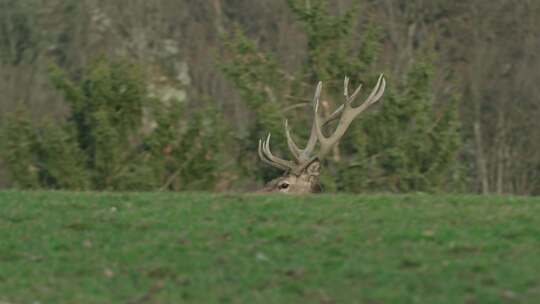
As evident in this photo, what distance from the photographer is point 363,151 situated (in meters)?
24.0

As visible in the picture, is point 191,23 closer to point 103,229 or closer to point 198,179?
point 198,179

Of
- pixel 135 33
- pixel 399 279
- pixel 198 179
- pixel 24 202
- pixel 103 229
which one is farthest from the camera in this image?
pixel 135 33

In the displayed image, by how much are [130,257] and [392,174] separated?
13111mm

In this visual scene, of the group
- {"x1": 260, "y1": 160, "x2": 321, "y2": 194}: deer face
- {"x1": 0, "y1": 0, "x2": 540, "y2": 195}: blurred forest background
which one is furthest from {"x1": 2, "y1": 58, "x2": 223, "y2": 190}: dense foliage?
{"x1": 260, "y1": 160, "x2": 321, "y2": 194}: deer face

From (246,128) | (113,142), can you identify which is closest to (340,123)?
(113,142)

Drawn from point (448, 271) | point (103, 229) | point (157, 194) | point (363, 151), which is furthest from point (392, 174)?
point (448, 271)

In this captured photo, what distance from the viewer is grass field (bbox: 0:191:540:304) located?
1006cm

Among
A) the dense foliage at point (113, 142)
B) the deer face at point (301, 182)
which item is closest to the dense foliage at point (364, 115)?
the dense foliage at point (113, 142)

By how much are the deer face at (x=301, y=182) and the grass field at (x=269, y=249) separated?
8.74 feet

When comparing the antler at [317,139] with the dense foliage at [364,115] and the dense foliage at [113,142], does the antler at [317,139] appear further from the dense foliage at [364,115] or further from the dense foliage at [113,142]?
the dense foliage at [113,142]

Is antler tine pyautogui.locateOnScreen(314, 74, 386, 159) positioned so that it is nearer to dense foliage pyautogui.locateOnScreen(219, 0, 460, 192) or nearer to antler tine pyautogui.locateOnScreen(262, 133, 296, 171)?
antler tine pyautogui.locateOnScreen(262, 133, 296, 171)

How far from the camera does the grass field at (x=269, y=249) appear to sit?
1006 cm

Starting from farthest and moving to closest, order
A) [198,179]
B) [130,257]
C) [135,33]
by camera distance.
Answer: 1. [135,33]
2. [198,179]
3. [130,257]

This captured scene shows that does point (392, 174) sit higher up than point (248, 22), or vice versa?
point (248, 22)
